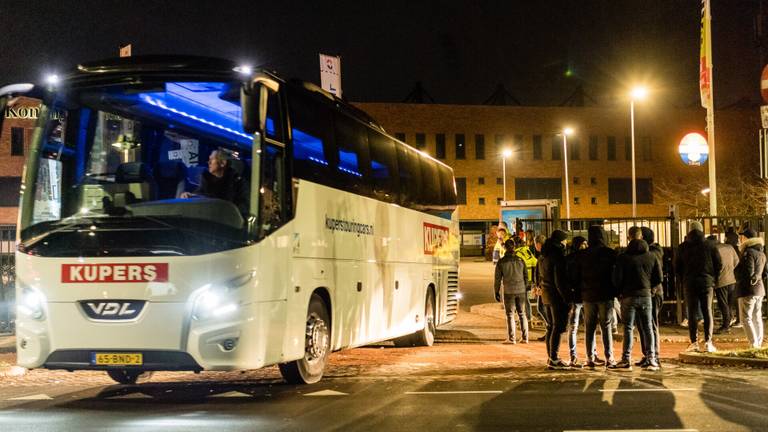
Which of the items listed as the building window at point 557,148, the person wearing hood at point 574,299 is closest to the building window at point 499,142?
the building window at point 557,148

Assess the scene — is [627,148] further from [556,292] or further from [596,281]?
[596,281]

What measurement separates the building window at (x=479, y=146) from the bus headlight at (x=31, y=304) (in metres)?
65.6

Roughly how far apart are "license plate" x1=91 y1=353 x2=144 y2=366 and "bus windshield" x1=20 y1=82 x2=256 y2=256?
102cm

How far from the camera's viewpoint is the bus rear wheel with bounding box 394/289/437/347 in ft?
54.4

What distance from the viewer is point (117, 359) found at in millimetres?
8930

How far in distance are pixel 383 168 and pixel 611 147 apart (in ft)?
214

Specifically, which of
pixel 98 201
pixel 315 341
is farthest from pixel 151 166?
pixel 315 341

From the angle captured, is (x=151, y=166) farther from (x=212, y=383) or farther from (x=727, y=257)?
(x=727, y=257)

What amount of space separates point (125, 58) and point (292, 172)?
214 cm

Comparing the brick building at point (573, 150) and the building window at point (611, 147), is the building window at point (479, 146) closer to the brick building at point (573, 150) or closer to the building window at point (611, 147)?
the brick building at point (573, 150)

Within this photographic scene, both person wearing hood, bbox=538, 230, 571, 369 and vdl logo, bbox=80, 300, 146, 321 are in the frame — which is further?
person wearing hood, bbox=538, 230, 571, 369

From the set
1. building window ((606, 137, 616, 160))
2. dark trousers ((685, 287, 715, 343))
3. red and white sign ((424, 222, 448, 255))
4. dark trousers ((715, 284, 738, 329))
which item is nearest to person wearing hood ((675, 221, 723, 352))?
dark trousers ((685, 287, 715, 343))

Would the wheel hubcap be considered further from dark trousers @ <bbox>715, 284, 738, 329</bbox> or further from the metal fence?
the metal fence

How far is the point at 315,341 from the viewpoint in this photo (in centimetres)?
1077
